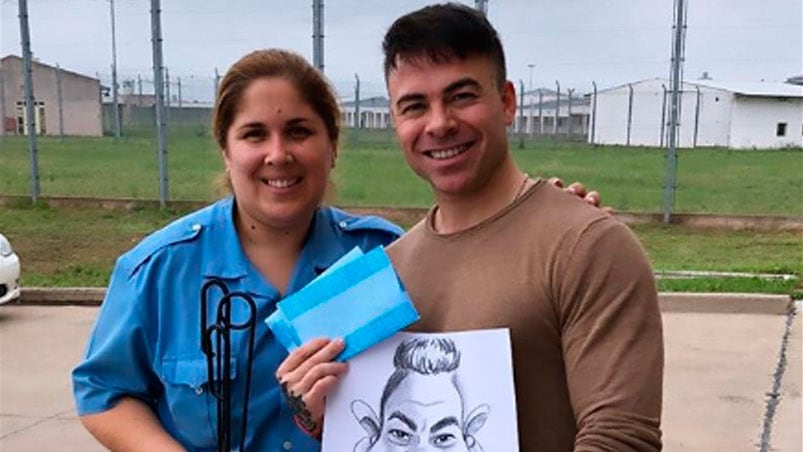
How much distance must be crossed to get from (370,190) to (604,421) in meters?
11.7

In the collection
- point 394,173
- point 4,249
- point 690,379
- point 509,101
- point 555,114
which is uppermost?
point 509,101

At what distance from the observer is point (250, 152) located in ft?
6.28

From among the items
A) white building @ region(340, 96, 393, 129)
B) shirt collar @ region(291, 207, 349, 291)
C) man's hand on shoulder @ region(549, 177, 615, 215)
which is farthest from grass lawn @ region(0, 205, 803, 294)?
man's hand on shoulder @ region(549, 177, 615, 215)

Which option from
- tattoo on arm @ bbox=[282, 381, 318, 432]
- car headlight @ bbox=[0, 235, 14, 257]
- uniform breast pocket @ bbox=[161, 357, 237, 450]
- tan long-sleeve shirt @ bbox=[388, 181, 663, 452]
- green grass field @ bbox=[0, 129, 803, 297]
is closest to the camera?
tan long-sleeve shirt @ bbox=[388, 181, 663, 452]

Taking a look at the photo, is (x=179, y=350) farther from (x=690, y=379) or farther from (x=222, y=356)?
(x=690, y=379)

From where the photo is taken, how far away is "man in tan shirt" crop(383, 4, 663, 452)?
56.9 inches

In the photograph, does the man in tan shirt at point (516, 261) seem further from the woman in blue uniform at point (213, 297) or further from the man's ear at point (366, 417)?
the woman in blue uniform at point (213, 297)

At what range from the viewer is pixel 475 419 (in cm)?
162

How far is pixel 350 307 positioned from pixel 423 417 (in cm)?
23

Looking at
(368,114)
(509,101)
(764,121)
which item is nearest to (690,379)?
(509,101)

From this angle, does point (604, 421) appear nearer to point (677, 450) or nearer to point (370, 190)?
point (677, 450)

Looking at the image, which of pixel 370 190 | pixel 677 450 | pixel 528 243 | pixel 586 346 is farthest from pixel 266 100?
pixel 370 190

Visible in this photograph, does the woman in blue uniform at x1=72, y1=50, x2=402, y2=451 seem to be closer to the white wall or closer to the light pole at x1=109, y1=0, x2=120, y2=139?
the light pole at x1=109, y1=0, x2=120, y2=139

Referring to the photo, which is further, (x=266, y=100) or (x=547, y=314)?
(x=266, y=100)
